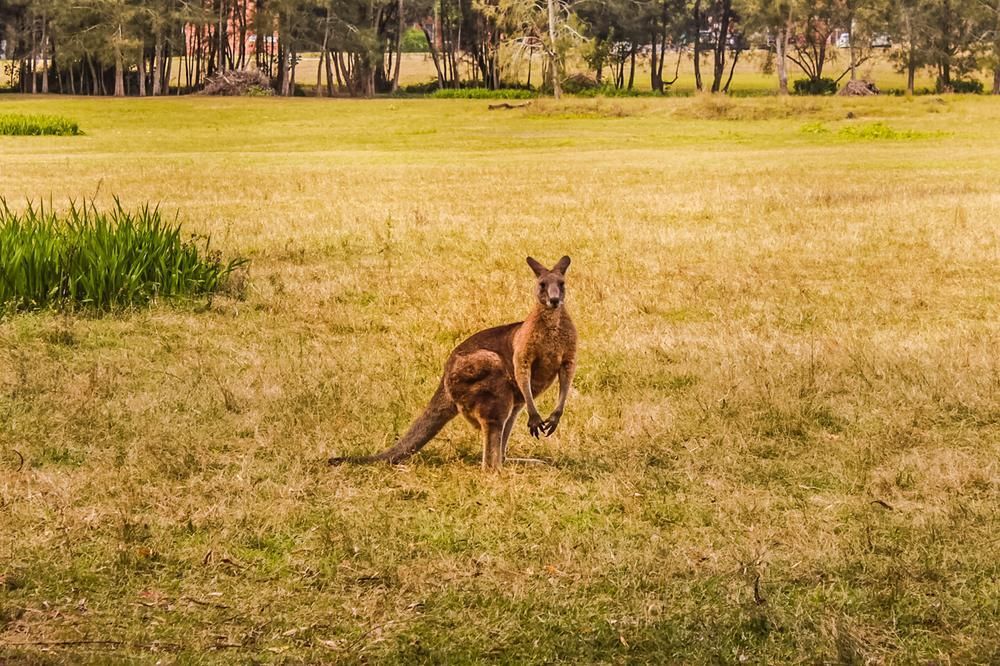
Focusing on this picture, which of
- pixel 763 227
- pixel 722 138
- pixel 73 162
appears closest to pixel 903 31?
pixel 722 138

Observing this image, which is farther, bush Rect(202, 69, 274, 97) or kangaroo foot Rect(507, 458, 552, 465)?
bush Rect(202, 69, 274, 97)

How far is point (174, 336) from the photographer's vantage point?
11703mm

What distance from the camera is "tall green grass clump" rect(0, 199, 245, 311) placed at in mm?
12359

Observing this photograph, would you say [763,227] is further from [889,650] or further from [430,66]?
[430,66]

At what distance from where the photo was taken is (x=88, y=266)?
1259 centimetres

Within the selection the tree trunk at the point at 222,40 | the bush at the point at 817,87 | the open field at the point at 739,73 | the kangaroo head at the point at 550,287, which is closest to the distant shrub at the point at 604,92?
the open field at the point at 739,73

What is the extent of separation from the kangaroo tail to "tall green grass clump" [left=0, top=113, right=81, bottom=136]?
41981 mm

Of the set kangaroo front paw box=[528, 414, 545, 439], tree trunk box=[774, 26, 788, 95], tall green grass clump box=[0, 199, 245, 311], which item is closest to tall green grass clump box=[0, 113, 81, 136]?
tall green grass clump box=[0, 199, 245, 311]

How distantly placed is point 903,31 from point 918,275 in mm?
75167

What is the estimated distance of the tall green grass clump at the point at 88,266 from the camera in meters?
12.4

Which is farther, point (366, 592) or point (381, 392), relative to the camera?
point (381, 392)

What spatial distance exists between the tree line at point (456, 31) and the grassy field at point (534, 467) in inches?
2161

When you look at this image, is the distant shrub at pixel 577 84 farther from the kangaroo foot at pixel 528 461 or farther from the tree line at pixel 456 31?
the kangaroo foot at pixel 528 461

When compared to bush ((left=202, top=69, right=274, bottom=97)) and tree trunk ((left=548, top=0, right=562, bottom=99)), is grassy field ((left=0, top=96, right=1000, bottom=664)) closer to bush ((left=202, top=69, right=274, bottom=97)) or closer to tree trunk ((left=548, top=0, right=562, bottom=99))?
tree trunk ((left=548, top=0, right=562, bottom=99))
